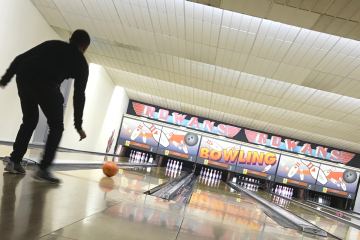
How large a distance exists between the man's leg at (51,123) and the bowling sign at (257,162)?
1320 cm

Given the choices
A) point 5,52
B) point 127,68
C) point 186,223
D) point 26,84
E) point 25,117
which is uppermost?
point 127,68

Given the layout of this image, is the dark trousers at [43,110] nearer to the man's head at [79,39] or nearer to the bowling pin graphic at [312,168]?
the man's head at [79,39]

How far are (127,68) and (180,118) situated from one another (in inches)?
216

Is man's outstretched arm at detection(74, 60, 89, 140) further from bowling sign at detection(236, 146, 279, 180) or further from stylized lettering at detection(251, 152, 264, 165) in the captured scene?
stylized lettering at detection(251, 152, 264, 165)

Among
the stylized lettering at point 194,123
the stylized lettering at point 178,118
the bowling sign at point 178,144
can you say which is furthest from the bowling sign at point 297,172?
the stylized lettering at point 178,118

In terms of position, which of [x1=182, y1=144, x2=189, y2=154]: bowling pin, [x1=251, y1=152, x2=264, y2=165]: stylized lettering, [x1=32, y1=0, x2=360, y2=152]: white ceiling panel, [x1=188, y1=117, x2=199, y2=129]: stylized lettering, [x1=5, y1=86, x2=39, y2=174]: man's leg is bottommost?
[x1=5, y1=86, x2=39, y2=174]: man's leg

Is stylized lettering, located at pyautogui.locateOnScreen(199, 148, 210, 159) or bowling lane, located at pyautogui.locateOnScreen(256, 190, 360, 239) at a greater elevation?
stylized lettering, located at pyautogui.locateOnScreen(199, 148, 210, 159)

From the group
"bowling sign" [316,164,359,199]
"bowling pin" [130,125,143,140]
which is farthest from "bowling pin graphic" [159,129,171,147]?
"bowling sign" [316,164,359,199]

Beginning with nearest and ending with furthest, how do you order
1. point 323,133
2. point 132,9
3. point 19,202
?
point 19,202 < point 132,9 < point 323,133

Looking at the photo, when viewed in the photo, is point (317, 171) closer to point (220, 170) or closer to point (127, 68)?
point (220, 170)

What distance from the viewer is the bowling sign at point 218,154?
51.6 feet

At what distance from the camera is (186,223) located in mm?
2432

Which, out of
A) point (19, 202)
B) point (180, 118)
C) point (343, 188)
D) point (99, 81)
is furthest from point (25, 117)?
point (343, 188)

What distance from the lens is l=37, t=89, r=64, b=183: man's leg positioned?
282cm
